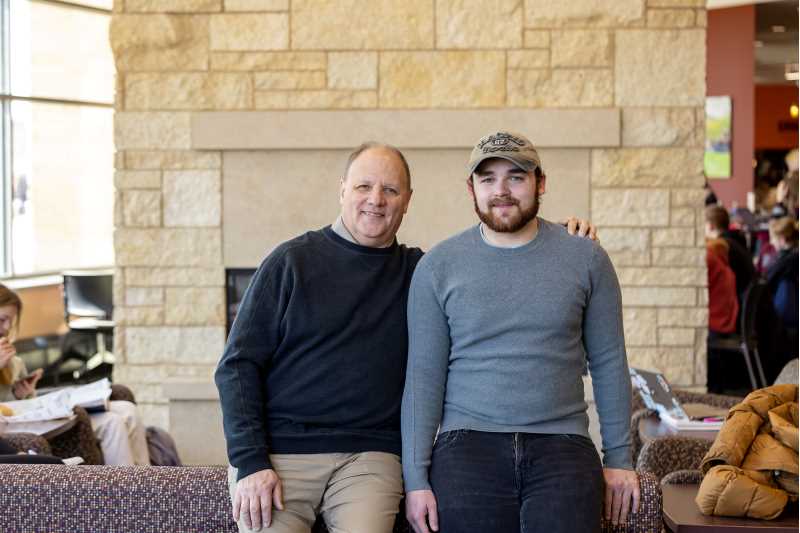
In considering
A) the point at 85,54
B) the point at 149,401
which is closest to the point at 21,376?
the point at 149,401

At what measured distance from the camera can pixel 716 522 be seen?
2449 mm

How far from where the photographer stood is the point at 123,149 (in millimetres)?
5066

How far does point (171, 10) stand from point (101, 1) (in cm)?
502

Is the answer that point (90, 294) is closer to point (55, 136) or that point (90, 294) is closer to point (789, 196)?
point (55, 136)

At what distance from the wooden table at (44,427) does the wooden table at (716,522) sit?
1928mm

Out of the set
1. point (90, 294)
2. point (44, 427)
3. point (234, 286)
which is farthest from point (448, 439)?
point (90, 294)

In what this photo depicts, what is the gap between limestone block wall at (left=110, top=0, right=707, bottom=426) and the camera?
16.1ft

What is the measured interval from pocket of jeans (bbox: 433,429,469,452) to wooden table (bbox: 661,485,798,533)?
1.82 feet

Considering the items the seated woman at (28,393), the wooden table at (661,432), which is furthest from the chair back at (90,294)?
the wooden table at (661,432)

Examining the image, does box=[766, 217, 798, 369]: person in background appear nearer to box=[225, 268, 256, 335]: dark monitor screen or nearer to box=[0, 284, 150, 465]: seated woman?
box=[225, 268, 256, 335]: dark monitor screen

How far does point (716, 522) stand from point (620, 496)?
0.29 meters

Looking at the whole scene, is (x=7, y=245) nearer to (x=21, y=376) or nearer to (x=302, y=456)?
(x=21, y=376)

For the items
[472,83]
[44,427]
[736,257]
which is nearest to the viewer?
[44,427]

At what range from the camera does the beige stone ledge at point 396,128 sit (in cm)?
489
